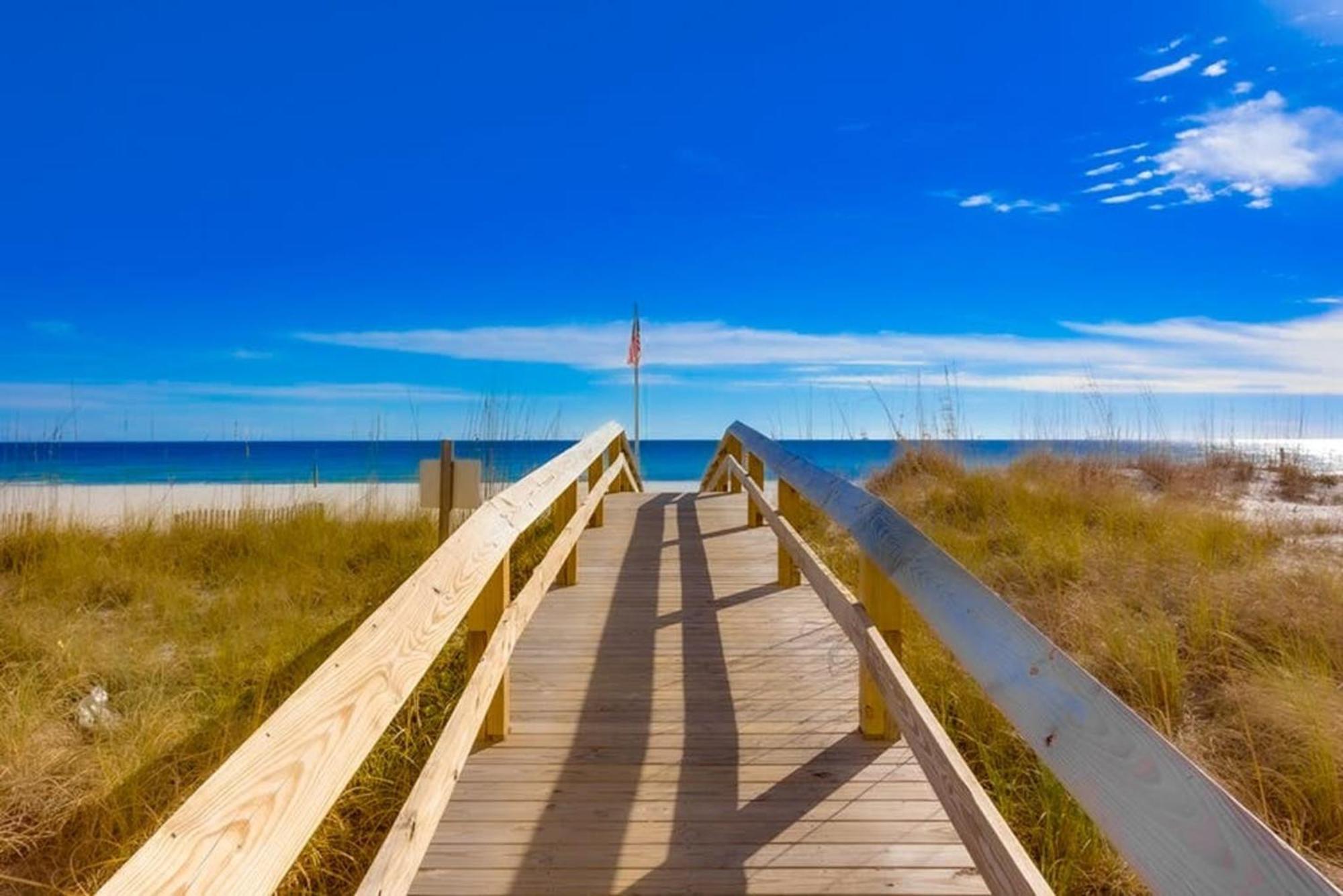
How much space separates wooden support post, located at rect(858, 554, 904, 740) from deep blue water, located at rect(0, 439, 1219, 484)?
6371 mm

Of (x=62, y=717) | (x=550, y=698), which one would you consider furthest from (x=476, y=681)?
(x=62, y=717)

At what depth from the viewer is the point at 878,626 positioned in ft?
9.57

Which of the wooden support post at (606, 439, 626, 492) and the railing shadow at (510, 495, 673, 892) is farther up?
the wooden support post at (606, 439, 626, 492)

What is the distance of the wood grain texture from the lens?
5.52ft

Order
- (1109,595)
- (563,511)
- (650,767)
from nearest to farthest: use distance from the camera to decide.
→ 1. (650,767)
2. (1109,595)
3. (563,511)

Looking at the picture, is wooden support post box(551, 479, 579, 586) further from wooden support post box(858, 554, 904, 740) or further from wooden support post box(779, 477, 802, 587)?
wooden support post box(858, 554, 904, 740)

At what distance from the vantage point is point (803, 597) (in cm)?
530

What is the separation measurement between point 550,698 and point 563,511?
7.33 ft

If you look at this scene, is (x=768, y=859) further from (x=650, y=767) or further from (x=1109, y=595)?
(x=1109, y=595)

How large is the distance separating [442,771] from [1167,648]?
364cm

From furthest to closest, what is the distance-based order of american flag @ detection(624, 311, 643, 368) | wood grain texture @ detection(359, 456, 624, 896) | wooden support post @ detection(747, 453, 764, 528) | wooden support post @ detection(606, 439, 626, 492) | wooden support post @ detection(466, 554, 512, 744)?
1. american flag @ detection(624, 311, 643, 368)
2. wooden support post @ detection(606, 439, 626, 492)
3. wooden support post @ detection(747, 453, 764, 528)
4. wooden support post @ detection(466, 554, 512, 744)
5. wood grain texture @ detection(359, 456, 624, 896)

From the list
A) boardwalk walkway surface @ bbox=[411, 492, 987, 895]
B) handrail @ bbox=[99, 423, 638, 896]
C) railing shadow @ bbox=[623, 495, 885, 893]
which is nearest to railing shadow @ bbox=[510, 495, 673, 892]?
boardwalk walkway surface @ bbox=[411, 492, 987, 895]

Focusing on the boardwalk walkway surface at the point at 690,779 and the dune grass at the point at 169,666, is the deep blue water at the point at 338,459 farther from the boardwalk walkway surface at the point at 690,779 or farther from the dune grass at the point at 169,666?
the boardwalk walkway surface at the point at 690,779

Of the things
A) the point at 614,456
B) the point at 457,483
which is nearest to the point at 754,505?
the point at 614,456
